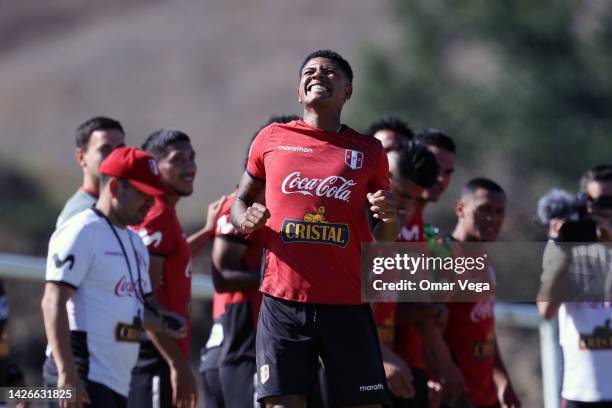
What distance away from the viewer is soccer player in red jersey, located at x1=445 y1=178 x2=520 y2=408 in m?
8.69

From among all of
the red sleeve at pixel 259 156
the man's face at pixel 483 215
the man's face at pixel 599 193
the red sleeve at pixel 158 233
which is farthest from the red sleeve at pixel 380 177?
the man's face at pixel 599 193

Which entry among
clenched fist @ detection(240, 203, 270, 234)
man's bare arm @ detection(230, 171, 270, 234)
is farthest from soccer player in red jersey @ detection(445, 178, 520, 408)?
clenched fist @ detection(240, 203, 270, 234)

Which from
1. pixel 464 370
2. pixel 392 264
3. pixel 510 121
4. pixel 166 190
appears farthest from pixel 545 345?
pixel 510 121

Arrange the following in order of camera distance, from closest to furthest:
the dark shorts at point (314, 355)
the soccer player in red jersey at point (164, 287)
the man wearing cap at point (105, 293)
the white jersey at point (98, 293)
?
the dark shorts at point (314, 355) < the man wearing cap at point (105, 293) < the white jersey at point (98, 293) < the soccer player in red jersey at point (164, 287)

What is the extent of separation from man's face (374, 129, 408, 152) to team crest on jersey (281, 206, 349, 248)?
99.6 inches

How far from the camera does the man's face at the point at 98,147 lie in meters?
8.23

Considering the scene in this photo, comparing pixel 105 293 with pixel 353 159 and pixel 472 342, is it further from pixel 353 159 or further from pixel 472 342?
pixel 472 342

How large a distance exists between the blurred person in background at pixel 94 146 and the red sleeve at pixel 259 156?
6.34ft

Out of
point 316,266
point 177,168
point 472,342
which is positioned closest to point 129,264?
point 316,266

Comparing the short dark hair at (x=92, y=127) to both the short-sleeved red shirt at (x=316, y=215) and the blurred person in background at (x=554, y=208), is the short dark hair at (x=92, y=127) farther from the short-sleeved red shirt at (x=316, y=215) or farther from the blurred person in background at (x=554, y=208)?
the blurred person in background at (x=554, y=208)

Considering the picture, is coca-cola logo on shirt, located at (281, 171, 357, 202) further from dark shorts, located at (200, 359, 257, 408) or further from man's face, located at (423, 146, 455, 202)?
man's face, located at (423, 146, 455, 202)

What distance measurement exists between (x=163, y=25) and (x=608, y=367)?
6219 centimetres

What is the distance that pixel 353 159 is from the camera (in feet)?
20.5

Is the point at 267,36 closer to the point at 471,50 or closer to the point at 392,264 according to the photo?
the point at 471,50
